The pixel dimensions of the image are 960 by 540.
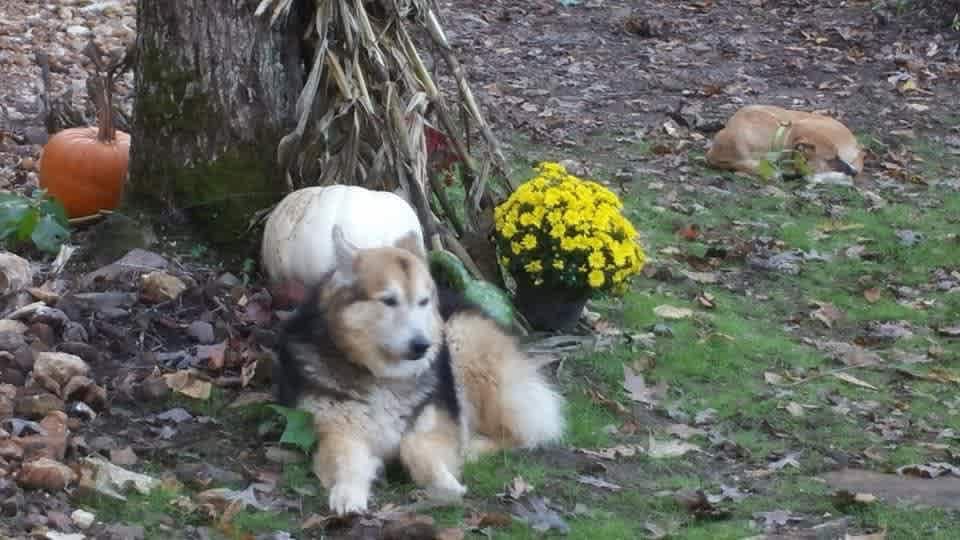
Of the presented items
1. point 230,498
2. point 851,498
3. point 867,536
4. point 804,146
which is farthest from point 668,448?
point 804,146

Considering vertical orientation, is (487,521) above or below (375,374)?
below

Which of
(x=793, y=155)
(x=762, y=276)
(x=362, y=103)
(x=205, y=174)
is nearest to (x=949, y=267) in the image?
(x=762, y=276)

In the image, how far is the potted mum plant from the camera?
651 centimetres

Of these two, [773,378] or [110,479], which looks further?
[773,378]

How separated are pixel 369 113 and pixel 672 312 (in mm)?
1786

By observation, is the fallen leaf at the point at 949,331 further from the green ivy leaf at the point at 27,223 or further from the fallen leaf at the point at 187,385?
the green ivy leaf at the point at 27,223

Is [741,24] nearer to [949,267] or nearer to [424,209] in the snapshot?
[949,267]

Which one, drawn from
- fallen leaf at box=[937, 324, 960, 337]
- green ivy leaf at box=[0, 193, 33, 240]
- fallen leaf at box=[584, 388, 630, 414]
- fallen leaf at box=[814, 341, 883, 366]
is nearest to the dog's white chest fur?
fallen leaf at box=[584, 388, 630, 414]

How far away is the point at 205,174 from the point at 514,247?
4.72ft

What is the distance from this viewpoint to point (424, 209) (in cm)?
674

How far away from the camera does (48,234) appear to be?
21.9ft

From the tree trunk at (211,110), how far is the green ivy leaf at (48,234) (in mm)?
346

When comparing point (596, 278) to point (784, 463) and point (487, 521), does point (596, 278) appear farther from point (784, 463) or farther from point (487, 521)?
point (487, 521)

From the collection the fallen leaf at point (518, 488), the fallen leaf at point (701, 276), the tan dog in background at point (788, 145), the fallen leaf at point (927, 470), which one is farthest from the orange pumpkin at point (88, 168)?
the tan dog in background at point (788, 145)
